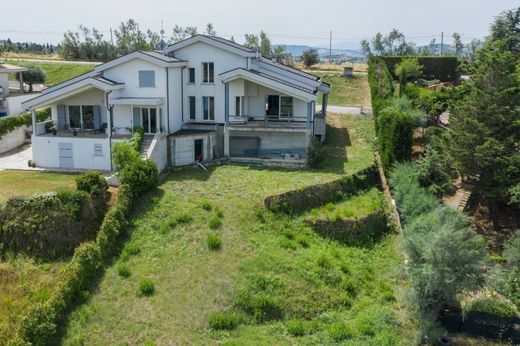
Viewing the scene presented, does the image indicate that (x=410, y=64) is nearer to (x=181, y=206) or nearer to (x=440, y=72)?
(x=440, y=72)

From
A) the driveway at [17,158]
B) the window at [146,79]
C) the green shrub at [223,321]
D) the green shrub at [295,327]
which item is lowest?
the green shrub at [295,327]

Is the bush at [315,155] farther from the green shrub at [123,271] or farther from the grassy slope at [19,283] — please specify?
the grassy slope at [19,283]

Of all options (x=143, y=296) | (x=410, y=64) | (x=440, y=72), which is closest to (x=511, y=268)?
(x=143, y=296)

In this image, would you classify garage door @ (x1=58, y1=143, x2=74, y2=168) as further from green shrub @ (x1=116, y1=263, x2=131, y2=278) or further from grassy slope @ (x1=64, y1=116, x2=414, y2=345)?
green shrub @ (x1=116, y1=263, x2=131, y2=278)

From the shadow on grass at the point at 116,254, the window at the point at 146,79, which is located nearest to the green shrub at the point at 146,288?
the shadow on grass at the point at 116,254

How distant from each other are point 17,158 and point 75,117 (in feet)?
16.3

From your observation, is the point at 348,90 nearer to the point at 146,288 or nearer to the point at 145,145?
the point at 145,145

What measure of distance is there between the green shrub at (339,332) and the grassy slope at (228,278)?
0.97 ft

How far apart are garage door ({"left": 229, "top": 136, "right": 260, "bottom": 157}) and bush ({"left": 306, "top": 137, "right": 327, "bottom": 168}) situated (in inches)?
182

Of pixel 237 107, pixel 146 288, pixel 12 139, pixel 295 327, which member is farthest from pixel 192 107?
pixel 295 327

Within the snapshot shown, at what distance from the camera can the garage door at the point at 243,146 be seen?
3416 cm

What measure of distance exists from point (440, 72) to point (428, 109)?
79.0 feet

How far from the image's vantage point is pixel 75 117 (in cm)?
3303

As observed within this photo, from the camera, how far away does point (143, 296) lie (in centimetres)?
1906
